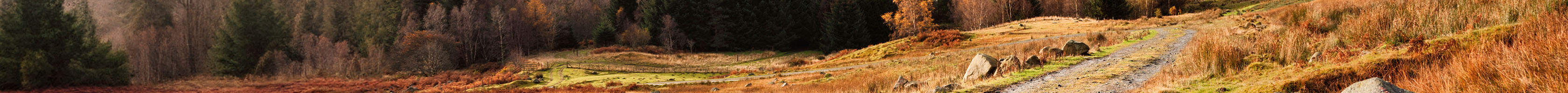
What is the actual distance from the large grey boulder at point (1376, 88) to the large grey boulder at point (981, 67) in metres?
5.72

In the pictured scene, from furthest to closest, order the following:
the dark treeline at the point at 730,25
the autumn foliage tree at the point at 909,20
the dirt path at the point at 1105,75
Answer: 1. the dark treeline at the point at 730,25
2. the autumn foliage tree at the point at 909,20
3. the dirt path at the point at 1105,75

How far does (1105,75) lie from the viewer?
28.5ft

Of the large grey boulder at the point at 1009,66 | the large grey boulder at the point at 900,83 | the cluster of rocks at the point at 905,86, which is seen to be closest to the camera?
the cluster of rocks at the point at 905,86

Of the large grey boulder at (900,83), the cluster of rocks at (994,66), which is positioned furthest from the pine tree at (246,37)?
the cluster of rocks at (994,66)

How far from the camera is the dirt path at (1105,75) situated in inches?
306

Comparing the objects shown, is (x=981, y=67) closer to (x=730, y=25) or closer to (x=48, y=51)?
(x=730, y=25)

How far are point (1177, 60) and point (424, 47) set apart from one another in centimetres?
5339

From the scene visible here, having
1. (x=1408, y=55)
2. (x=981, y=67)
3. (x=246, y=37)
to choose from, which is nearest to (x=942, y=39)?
(x=981, y=67)

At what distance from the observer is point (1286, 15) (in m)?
20.6

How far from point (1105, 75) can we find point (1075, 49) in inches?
192

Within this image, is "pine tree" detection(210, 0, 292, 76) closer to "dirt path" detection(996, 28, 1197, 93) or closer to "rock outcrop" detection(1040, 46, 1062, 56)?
"rock outcrop" detection(1040, 46, 1062, 56)

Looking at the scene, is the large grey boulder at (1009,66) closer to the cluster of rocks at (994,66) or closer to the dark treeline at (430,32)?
the cluster of rocks at (994,66)

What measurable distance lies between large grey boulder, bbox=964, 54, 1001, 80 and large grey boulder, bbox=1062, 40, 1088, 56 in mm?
2146

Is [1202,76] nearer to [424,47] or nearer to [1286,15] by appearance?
[1286,15]
